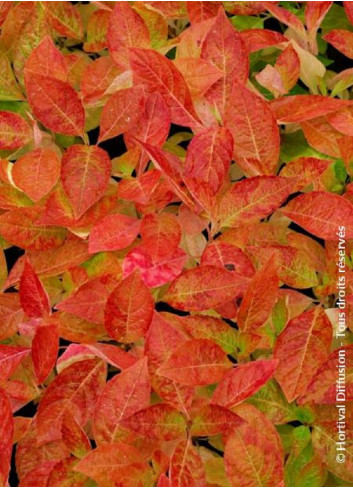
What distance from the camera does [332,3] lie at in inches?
30.1

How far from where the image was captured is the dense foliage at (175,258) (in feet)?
1.94

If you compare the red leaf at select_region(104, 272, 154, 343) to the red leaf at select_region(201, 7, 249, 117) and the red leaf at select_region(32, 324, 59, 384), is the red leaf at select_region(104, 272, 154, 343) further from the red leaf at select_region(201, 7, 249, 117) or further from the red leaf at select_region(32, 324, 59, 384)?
the red leaf at select_region(201, 7, 249, 117)

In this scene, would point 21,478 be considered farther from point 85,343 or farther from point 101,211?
point 101,211

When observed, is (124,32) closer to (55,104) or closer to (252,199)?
(55,104)

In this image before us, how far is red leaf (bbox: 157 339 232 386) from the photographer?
58cm

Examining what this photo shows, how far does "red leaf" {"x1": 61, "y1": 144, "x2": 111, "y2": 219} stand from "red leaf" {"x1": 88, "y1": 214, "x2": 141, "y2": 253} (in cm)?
2

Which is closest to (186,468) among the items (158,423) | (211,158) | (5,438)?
(158,423)

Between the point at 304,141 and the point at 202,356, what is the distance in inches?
9.4

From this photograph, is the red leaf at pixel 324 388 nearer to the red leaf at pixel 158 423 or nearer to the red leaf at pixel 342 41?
the red leaf at pixel 158 423

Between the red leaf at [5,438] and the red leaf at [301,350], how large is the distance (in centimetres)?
21

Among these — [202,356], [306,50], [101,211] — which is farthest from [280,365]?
[306,50]

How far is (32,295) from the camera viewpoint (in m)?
0.63

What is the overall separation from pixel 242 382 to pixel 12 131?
0.30 meters

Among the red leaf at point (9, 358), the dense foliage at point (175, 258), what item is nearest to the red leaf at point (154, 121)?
the dense foliage at point (175, 258)
